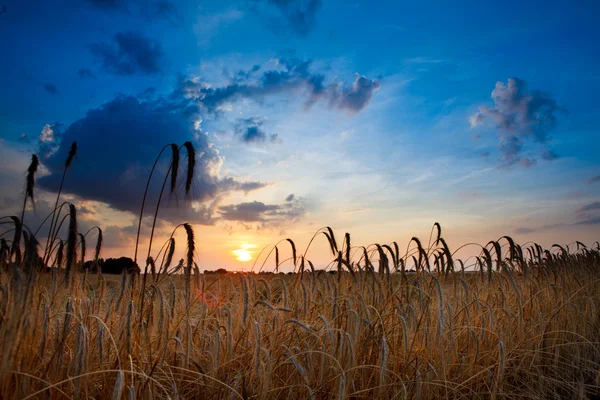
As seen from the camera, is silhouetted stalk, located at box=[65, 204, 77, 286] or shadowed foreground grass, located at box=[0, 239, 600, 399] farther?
shadowed foreground grass, located at box=[0, 239, 600, 399]

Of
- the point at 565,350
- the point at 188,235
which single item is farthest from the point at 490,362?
the point at 188,235

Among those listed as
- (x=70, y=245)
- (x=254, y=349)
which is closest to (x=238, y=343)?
(x=254, y=349)

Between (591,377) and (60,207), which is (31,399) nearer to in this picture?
(60,207)

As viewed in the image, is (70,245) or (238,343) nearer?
(70,245)

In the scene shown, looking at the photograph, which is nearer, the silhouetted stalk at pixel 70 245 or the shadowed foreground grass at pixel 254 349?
the silhouetted stalk at pixel 70 245

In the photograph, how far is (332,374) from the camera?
3789 mm

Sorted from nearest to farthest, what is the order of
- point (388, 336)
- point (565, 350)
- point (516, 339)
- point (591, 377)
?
point (388, 336), point (591, 377), point (516, 339), point (565, 350)

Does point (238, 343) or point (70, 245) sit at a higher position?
point (70, 245)

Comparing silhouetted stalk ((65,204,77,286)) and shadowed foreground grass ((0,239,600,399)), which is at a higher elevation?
silhouetted stalk ((65,204,77,286))

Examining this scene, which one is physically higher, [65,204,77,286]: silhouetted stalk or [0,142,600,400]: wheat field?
[65,204,77,286]: silhouetted stalk

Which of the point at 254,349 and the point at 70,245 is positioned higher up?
the point at 70,245

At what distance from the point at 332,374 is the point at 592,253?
1258 centimetres

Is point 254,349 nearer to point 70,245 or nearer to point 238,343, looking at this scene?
point 238,343

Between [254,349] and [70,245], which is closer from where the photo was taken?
[70,245]
